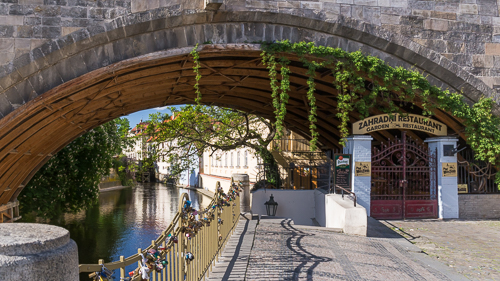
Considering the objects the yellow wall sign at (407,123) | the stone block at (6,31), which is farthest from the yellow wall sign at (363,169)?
the stone block at (6,31)

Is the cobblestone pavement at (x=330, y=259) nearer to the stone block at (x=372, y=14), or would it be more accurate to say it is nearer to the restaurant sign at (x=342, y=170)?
the restaurant sign at (x=342, y=170)

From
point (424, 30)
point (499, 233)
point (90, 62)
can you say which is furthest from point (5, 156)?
point (499, 233)

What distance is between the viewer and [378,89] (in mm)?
10961

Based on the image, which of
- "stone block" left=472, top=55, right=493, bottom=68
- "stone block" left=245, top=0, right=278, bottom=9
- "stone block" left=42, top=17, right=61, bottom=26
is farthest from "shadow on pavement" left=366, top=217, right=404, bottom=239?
"stone block" left=42, top=17, right=61, bottom=26

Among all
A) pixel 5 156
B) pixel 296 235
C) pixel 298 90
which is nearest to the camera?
pixel 296 235

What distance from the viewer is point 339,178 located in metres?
11.4

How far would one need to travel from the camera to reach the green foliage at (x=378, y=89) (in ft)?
33.3

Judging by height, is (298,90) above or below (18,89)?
above

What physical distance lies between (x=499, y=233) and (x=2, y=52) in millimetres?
12273

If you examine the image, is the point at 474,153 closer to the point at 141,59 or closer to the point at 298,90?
the point at 298,90

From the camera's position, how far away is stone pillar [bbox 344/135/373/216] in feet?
36.6

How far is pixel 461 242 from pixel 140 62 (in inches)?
323

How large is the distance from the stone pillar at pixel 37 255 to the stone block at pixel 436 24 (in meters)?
11.3

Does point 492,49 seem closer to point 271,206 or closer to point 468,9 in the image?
point 468,9
